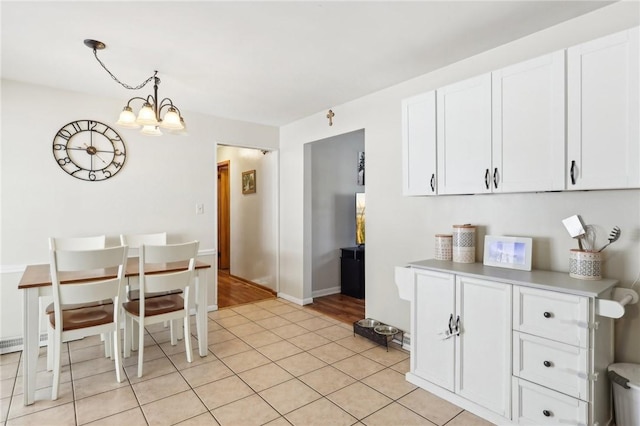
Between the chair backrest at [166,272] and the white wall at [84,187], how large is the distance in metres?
1.20

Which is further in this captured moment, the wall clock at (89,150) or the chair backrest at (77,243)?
the wall clock at (89,150)

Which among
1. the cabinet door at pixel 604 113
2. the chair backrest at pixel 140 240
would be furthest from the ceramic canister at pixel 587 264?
the chair backrest at pixel 140 240

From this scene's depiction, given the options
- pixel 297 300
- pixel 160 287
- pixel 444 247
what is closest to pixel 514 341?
pixel 444 247

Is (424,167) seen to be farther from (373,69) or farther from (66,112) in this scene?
(66,112)

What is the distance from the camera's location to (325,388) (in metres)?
2.37

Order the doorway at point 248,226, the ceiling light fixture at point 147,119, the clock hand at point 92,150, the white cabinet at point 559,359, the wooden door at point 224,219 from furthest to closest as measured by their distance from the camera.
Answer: the wooden door at point 224,219 → the doorway at point 248,226 → the clock hand at point 92,150 → the ceiling light fixture at point 147,119 → the white cabinet at point 559,359

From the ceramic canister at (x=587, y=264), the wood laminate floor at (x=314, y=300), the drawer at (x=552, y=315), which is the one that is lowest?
the wood laminate floor at (x=314, y=300)

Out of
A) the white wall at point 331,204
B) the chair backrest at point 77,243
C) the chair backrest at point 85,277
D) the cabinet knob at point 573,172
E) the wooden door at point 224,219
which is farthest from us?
the wooden door at point 224,219

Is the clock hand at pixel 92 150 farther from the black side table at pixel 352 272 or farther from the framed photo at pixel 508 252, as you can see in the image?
the framed photo at pixel 508 252

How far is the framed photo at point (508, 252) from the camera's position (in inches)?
86.3

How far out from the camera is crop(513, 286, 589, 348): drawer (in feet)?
5.48

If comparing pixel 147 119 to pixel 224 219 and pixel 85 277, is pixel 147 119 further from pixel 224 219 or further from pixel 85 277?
pixel 224 219

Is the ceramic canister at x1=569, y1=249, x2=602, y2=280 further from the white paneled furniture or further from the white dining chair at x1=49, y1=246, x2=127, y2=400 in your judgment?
the white dining chair at x1=49, y1=246, x2=127, y2=400

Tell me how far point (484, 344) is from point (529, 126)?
1332 millimetres
